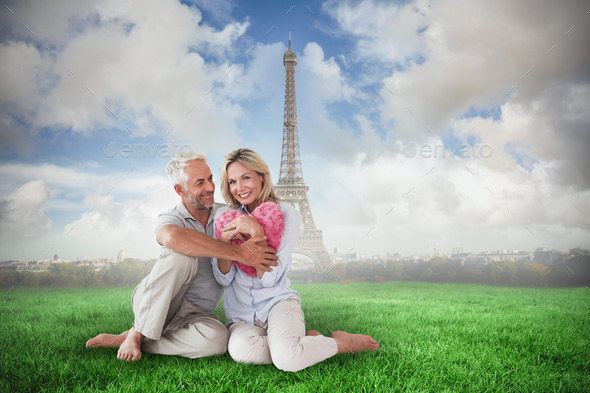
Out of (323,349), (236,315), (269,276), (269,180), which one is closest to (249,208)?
(269,180)

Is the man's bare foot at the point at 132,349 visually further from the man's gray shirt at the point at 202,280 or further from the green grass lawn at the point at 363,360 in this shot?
the man's gray shirt at the point at 202,280

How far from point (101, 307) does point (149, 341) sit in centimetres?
259

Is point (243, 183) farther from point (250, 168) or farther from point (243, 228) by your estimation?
point (243, 228)

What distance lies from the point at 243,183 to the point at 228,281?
708 mm

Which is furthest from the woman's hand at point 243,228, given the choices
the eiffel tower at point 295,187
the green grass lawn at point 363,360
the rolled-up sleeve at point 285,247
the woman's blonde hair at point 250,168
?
the eiffel tower at point 295,187

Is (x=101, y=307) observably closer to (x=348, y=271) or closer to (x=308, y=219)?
(x=348, y=271)

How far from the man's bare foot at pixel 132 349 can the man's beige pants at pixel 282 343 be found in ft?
1.93

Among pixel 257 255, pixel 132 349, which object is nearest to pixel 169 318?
pixel 132 349

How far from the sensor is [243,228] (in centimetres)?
253

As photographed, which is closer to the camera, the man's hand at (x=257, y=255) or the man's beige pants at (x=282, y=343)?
the man's beige pants at (x=282, y=343)

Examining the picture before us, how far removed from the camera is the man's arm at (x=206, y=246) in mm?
2416

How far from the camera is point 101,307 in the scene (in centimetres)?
474

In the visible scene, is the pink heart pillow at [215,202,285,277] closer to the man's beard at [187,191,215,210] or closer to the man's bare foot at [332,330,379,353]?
the man's beard at [187,191,215,210]

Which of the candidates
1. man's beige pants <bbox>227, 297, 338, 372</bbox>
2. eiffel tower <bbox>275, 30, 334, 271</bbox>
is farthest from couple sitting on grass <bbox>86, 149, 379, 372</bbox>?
eiffel tower <bbox>275, 30, 334, 271</bbox>
